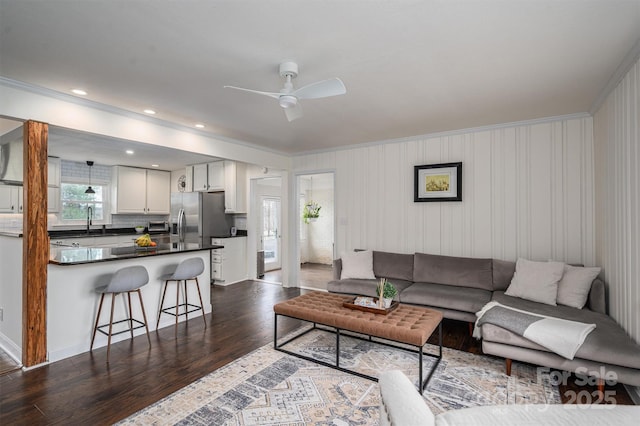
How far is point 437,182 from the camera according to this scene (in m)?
4.49

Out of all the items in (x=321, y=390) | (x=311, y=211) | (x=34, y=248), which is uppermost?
(x=311, y=211)

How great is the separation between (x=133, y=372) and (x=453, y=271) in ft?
11.9

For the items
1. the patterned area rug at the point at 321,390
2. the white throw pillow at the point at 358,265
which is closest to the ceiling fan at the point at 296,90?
the patterned area rug at the point at 321,390

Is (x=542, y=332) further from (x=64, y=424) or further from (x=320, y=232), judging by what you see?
(x=320, y=232)

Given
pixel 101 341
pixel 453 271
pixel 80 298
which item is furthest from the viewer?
pixel 453 271

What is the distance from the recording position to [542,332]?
241 centimetres

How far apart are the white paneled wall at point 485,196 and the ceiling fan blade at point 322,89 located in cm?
272

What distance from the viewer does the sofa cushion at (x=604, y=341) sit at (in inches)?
84.4

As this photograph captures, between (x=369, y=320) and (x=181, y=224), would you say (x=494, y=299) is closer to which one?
(x=369, y=320)

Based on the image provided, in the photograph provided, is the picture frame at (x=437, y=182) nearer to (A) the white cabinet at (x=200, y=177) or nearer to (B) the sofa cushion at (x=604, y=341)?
(B) the sofa cushion at (x=604, y=341)

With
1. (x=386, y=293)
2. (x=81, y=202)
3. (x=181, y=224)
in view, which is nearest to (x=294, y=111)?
(x=386, y=293)

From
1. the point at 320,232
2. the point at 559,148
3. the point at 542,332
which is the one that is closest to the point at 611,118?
the point at 559,148

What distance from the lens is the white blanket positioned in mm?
2299

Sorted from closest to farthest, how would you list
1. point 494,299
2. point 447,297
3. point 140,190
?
point 494,299 → point 447,297 → point 140,190
